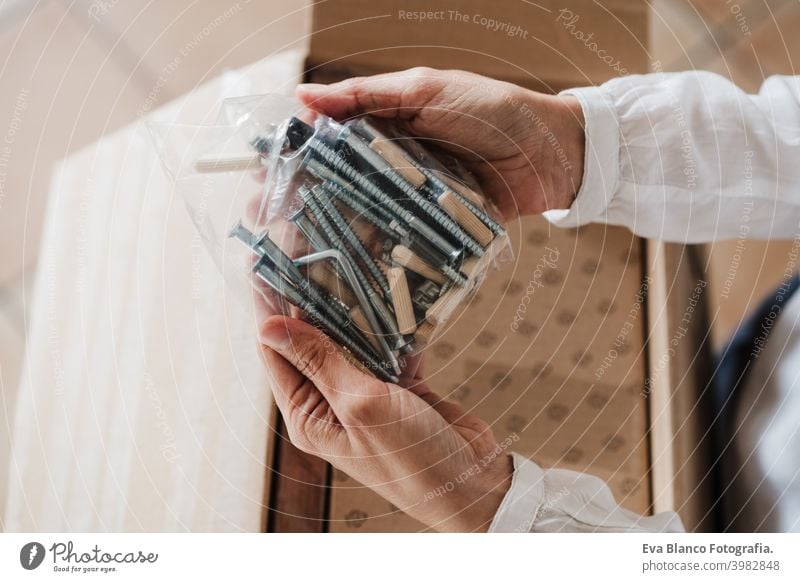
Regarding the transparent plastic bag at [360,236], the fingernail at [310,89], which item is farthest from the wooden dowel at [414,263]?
the fingernail at [310,89]

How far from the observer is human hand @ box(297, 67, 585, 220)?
1.20 ft

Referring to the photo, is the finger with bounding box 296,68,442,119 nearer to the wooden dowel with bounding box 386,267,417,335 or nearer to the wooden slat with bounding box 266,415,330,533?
the wooden dowel with bounding box 386,267,417,335

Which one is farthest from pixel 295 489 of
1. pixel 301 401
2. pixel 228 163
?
pixel 228 163

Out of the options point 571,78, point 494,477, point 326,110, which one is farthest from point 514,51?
point 494,477

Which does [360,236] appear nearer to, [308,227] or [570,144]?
[308,227]

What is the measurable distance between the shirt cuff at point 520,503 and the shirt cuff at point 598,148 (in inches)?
6.3

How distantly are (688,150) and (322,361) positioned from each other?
0.24 m

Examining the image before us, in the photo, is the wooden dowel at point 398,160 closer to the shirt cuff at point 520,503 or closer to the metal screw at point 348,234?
the metal screw at point 348,234

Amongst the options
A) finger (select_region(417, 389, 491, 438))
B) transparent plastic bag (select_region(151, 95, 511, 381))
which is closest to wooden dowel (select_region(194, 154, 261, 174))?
transparent plastic bag (select_region(151, 95, 511, 381))

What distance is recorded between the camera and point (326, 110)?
14.5 inches

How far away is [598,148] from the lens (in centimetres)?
39

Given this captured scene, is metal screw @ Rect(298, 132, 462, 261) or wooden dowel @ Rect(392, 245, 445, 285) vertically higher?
metal screw @ Rect(298, 132, 462, 261)

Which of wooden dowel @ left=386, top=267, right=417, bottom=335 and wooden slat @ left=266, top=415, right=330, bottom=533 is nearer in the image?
wooden dowel @ left=386, top=267, right=417, bottom=335

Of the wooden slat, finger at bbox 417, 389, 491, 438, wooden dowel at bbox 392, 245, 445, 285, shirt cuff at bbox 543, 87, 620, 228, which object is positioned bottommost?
the wooden slat
